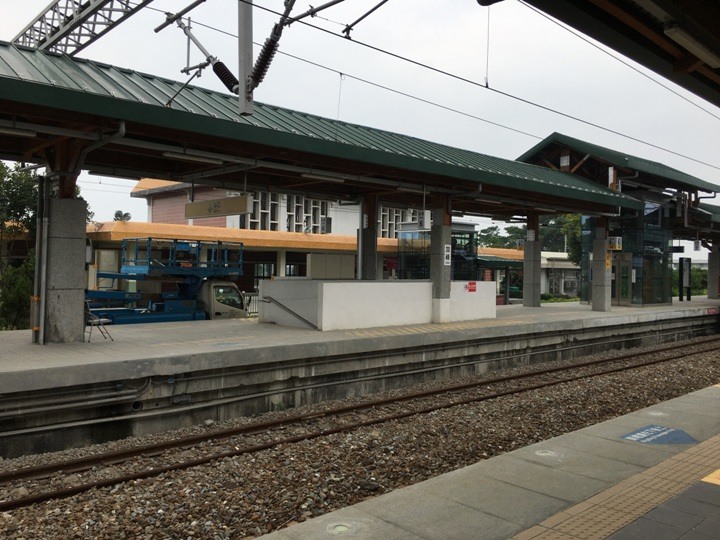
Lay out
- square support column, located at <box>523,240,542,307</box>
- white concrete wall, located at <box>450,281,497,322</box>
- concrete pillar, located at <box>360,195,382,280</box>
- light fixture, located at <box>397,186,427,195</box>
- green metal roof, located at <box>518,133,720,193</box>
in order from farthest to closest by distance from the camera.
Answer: square support column, located at <box>523,240,542,307</box> → green metal roof, located at <box>518,133,720,193</box> → concrete pillar, located at <box>360,195,382,280</box> → white concrete wall, located at <box>450,281,497,322</box> → light fixture, located at <box>397,186,427,195</box>

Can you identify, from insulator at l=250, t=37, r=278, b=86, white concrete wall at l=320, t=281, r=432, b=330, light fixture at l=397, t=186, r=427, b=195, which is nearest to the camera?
insulator at l=250, t=37, r=278, b=86

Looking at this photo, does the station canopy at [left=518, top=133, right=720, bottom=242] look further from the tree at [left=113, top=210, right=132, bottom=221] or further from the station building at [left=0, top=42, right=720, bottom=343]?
the tree at [left=113, top=210, right=132, bottom=221]

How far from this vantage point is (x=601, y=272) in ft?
83.0

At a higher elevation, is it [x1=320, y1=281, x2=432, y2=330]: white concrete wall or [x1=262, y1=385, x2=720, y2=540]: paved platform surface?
[x1=320, y1=281, x2=432, y2=330]: white concrete wall

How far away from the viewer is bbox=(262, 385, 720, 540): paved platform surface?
16.4 feet

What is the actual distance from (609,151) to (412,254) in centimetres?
924

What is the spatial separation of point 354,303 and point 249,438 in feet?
23.5

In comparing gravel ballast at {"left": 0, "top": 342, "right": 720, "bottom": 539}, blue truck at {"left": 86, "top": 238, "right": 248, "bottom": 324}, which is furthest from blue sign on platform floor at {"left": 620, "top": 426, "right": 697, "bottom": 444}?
blue truck at {"left": 86, "top": 238, "right": 248, "bottom": 324}

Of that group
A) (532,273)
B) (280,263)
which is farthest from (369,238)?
(280,263)

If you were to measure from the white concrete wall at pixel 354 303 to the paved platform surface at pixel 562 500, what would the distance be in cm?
849

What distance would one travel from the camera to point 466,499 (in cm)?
584

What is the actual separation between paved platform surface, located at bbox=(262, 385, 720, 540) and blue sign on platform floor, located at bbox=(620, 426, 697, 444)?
2.4 inches

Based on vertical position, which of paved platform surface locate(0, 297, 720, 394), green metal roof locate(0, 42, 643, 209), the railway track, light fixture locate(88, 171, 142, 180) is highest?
green metal roof locate(0, 42, 643, 209)

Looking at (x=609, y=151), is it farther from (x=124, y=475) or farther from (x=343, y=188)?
(x=124, y=475)
